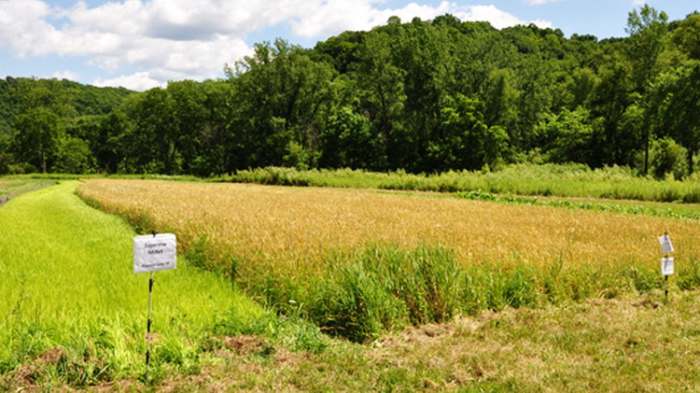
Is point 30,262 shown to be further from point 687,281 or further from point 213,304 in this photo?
point 687,281

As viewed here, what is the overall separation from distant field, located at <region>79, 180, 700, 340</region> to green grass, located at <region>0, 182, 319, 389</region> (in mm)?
801

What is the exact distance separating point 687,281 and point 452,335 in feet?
19.9

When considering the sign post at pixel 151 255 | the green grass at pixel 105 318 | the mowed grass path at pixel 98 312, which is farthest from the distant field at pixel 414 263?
the sign post at pixel 151 255

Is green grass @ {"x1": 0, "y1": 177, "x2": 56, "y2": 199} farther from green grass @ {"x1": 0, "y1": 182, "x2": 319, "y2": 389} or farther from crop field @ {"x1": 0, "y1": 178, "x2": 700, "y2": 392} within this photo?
crop field @ {"x1": 0, "y1": 178, "x2": 700, "y2": 392}

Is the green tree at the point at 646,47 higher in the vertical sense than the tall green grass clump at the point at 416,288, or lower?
higher

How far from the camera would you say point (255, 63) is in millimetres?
74188

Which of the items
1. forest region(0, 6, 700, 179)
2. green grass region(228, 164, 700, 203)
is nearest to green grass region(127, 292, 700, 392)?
green grass region(228, 164, 700, 203)

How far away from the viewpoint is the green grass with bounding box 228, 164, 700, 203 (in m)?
30.0

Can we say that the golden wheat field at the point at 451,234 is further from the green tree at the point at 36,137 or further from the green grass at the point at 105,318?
the green tree at the point at 36,137

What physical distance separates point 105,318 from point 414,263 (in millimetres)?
4569

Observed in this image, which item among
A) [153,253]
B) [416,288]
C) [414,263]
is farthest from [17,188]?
[153,253]

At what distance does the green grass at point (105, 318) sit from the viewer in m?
5.84

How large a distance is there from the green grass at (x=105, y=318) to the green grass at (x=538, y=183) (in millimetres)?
27643

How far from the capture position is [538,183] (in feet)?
114
